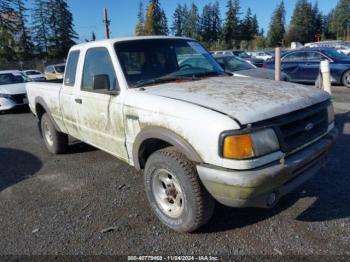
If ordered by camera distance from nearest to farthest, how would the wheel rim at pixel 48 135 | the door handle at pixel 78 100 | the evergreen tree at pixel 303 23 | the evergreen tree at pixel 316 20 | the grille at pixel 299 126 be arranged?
the grille at pixel 299 126, the door handle at pixel 78 100, the wheel rim at pixel 48 135, the evergreen tree at pixel 303 23, the evergreen tree at pixel 316 20

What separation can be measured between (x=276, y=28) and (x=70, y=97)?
3704 inches

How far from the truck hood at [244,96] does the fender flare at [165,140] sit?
0.35 m

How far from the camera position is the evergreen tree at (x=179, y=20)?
96.5 metres

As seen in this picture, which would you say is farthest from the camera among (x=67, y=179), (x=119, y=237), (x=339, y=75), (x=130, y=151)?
(x=339, y=75)

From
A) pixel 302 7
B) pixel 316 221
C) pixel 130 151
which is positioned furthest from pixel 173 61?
pixel 302 7

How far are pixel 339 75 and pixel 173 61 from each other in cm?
1032

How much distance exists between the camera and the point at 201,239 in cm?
324

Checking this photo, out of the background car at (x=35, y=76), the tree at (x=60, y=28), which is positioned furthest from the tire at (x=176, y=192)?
the tree at (x=60, y=28)

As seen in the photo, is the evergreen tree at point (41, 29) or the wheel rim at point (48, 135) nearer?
the wheel rim at point (48, 135)

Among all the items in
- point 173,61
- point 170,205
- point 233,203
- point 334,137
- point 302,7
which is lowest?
point 170,205

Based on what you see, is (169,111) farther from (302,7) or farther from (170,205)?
(302,7)

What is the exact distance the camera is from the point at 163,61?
428 centimetres

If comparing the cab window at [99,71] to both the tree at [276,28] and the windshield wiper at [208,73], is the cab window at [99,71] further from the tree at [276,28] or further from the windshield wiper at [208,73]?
the tree at [276,28]

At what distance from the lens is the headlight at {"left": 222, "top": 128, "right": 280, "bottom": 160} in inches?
105
